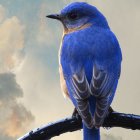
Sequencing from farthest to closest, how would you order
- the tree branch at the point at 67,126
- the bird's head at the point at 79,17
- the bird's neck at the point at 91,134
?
the bird's head at the point at 79,17
the bird's neck at the point at 91,134
the tree branch at the point at 67,126

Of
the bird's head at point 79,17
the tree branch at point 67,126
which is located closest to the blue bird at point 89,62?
the bird's head at point 79,17

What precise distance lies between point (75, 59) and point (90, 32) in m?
0.86

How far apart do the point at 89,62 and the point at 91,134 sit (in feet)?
6.14

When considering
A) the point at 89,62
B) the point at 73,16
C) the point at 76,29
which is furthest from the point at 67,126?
the point at 73,16

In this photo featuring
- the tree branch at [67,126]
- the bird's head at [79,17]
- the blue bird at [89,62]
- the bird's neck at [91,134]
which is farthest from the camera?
the bird's head at [79,17]

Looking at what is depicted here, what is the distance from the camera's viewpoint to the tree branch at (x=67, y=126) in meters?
4.90

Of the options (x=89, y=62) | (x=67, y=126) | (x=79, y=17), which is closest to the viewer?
(x=67, y=126)

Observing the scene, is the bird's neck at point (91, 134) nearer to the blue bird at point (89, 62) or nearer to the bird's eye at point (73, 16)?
the blue bird at point (89, 62)

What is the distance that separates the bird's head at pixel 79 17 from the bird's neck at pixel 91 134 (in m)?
3.27

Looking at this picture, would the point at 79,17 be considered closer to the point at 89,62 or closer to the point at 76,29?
the point at 76,29

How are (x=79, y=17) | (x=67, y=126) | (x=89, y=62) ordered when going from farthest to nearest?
(x=79, y=17) < (x=89, y=62) < (x=67, y=126)

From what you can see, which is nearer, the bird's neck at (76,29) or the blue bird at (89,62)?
the blue bird at (89,62)

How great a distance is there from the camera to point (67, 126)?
513 cm

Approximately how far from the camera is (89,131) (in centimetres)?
524
